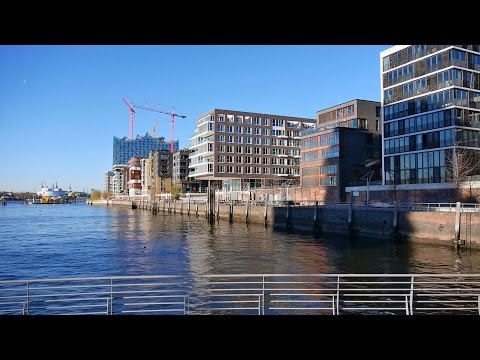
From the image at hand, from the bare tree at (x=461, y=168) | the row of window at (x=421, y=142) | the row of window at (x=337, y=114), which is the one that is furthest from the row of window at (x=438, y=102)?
the row of window at (x=337, y=114)

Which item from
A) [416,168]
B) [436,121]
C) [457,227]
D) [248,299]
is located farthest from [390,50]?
[248,299]

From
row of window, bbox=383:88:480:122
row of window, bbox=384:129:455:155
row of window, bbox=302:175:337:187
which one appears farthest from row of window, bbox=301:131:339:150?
row of window, bbox=383:88:480:122

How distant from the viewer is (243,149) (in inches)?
4806

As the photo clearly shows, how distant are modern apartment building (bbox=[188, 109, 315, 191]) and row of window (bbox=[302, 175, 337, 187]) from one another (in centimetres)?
1931

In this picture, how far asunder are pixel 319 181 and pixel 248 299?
72.8 m

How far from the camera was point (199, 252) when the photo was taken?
138 ft

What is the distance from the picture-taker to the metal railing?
1222cm

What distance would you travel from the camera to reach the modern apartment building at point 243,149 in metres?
119

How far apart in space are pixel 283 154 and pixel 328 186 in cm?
4069

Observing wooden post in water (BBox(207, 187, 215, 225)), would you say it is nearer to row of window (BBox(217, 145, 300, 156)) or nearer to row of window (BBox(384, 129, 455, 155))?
row of window (BBox(217, 145, 300, 156))

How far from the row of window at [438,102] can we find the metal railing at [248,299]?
135 feet

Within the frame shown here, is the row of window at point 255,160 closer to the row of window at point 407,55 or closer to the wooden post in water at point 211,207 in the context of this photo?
the wooden post in water at point 211,207
